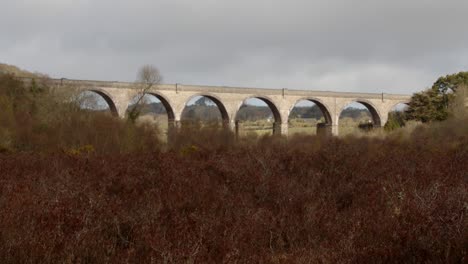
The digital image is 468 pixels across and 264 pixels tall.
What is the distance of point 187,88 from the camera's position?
36.9 m

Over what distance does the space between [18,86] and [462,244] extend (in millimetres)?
22077

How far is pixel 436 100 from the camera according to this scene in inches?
1387

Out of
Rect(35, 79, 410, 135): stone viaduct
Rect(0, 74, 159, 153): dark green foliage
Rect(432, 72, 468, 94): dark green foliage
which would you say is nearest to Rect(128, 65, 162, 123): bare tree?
Rect(35, 79, 410, 135): stone viaduct

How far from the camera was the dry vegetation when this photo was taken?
3.40 metres

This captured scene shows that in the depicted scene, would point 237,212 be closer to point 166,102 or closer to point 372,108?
point 166,102

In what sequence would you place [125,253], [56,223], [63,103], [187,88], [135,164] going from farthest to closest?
1. [187,88]
2. [63,103]
3. [135,164]
4. [56,223]
5. [125,253]

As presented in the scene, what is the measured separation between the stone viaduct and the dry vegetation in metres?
21.8

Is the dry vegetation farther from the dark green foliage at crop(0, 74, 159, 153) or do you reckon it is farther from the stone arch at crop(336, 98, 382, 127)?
the stone arch at crop(336, 98, 382, 127)

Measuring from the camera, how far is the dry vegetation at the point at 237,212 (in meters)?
3.40

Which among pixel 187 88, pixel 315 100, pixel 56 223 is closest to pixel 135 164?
pixel 56 223

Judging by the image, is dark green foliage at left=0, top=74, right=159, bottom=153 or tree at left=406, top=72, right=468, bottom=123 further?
tree at left=406, top=72, right=468, bottom=123

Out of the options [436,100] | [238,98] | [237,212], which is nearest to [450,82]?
[436,100]

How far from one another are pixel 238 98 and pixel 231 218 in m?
34.7

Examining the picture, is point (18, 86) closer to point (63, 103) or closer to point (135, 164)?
point (63, 103)
